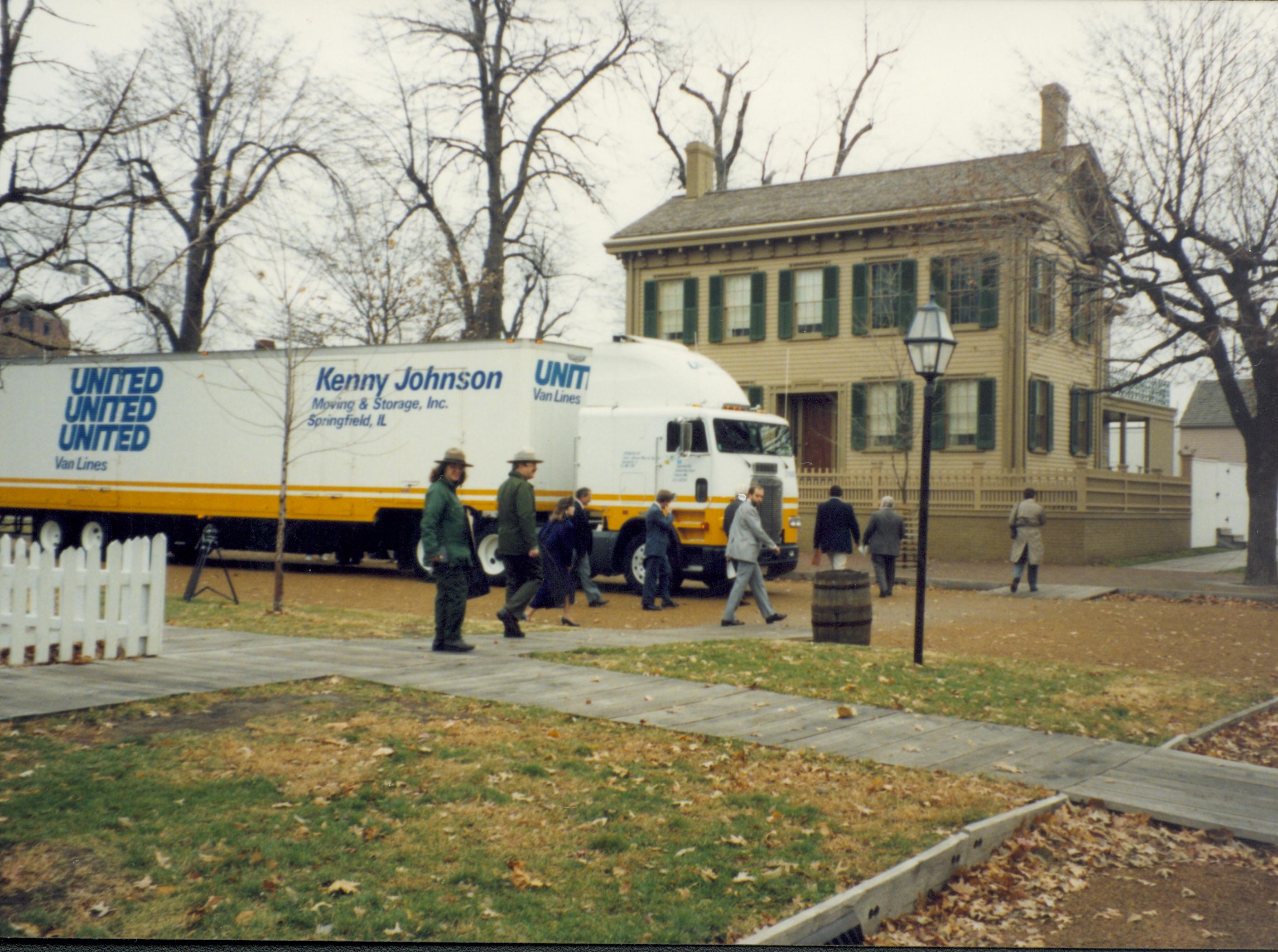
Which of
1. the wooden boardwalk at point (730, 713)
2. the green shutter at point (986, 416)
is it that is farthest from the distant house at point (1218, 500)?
the wooden boardwalk at point (730, 713)

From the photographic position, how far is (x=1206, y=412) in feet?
196

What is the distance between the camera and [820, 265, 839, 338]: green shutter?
3070 centimetres

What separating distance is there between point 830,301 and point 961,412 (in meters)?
4.49

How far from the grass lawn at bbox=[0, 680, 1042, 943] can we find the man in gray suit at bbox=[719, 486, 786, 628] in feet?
21.7

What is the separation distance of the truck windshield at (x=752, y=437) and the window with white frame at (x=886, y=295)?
11701 mm

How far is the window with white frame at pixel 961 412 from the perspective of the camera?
29.2 meters

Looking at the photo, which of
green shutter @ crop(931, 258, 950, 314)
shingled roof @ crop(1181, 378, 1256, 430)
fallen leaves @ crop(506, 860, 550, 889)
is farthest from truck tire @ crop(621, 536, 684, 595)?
shingled roof @ crop(1181, 378, 1256, 430)

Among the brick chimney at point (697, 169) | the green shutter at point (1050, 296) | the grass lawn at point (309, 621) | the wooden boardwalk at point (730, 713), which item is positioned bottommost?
the wooden boardwalk at point (730, 713)

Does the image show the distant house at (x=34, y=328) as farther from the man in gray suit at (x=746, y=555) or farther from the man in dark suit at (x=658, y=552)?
the man in gray suit at (x=746, y=555)

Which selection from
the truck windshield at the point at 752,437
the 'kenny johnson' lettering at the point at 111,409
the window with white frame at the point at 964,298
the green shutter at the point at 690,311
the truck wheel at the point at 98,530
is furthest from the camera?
the green shutter at the point at 690,311

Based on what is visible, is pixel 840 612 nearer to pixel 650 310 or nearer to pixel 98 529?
pixel 98 529

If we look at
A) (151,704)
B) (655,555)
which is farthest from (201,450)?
(151,704)

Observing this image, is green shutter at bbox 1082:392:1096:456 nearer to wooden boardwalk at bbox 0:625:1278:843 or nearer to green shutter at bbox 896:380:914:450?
green shutter at bbox 896:380:914:450

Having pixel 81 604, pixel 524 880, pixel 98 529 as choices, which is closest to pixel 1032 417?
pixel 98 529
